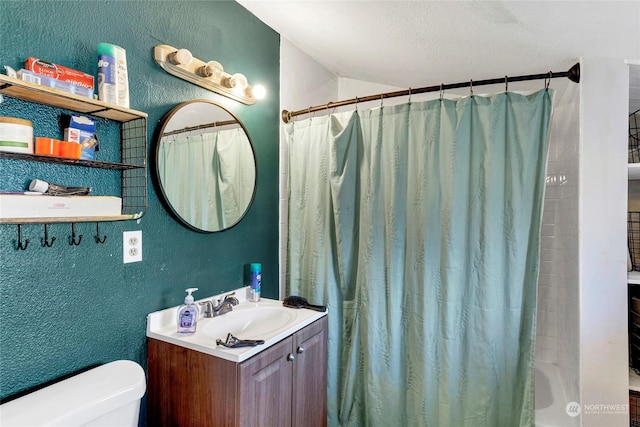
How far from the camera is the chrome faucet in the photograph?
5.18ft

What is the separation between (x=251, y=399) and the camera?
1.25 m

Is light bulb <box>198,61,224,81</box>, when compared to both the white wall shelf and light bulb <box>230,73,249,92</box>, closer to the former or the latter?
light bulb <box>230,73,249,92</box>

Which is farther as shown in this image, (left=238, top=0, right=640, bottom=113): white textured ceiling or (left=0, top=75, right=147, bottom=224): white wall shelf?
(left=238, top=0, right=640, bottom=113): white textured ceiling

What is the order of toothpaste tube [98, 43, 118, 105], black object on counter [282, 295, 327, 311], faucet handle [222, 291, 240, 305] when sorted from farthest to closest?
1. black object on counter [282, 295, 327, 311]
2. faucet handle [222, 291, 240, 305]
3. toothpaste tube [98, 43, 118, 105]

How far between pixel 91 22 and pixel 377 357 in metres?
1.95

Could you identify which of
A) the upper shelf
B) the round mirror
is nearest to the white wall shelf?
the upper shelf

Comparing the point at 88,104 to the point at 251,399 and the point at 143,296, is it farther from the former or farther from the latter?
the point at 251,399

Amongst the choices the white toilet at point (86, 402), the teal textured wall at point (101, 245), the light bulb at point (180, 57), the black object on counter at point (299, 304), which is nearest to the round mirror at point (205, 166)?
the teal textured wall at point (101, 245)

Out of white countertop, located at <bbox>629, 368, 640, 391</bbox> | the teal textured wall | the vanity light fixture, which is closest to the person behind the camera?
the teal textured wall

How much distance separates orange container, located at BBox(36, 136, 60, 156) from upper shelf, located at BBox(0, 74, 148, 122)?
0.13 meters

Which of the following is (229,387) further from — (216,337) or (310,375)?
(310,375)

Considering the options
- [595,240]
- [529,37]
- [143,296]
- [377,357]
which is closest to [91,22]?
[143,296]

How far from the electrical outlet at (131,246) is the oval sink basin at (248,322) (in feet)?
1.30

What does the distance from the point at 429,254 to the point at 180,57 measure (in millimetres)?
1441
